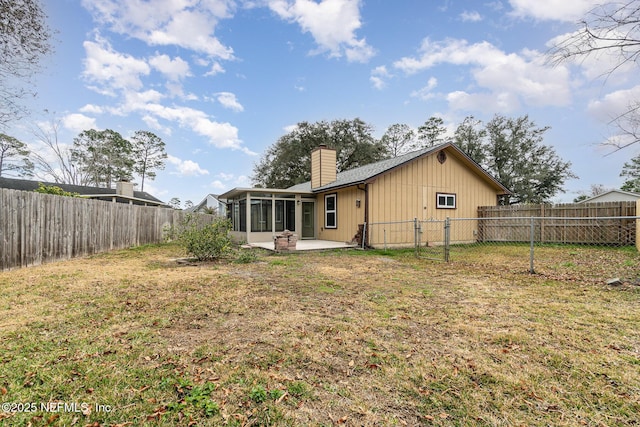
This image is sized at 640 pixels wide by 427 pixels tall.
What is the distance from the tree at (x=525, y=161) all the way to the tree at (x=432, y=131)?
398 cm

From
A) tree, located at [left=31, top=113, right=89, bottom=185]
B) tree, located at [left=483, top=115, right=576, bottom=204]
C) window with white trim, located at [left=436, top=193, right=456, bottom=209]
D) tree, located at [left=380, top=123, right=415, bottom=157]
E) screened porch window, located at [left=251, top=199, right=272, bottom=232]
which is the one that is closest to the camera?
window with white trim, located at [left=436, top=193, right=456, bottom=209]

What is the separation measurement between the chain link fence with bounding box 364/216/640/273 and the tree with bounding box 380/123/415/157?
17.7 meters

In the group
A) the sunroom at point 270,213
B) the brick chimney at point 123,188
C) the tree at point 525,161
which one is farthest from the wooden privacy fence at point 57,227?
the tree at point 525,161

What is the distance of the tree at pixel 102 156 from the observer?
2670cm

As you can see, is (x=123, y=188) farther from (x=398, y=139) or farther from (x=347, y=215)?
(x=398, y=139)

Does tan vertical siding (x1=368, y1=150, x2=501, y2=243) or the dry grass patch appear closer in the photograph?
the dry grass patch

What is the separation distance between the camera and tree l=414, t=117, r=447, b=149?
2691cm

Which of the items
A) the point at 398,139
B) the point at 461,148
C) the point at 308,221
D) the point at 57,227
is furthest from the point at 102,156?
the point at 461,148

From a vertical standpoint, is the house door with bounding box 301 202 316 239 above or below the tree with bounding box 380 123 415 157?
below

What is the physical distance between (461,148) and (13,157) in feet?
103

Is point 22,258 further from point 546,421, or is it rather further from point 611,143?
point 611,143

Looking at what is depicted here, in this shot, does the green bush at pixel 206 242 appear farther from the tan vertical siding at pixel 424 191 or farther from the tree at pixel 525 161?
the tree at pixel 525 161

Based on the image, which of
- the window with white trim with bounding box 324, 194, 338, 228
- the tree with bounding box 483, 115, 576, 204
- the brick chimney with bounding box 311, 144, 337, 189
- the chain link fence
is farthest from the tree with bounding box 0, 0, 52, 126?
the tree with bounding box 483, 115, 576, 204

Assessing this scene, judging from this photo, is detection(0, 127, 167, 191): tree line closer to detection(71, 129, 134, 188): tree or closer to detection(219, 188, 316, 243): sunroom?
detection(71, 129, 134, 188): tree
